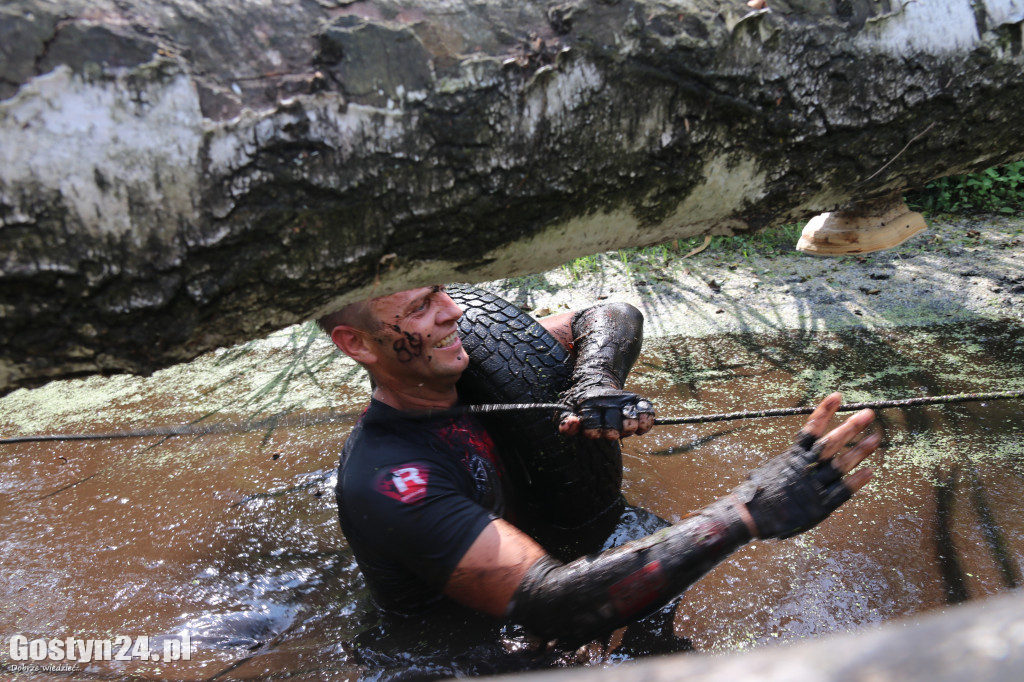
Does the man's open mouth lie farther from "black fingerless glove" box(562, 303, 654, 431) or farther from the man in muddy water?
"black fingerless glove" box(562, 303, 654, 431)

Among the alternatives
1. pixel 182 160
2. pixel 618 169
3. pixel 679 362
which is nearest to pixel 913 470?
pixel 679 362

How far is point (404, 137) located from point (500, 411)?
1420 mm

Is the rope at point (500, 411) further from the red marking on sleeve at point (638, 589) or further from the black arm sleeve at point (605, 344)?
the red marking on sleeve at point (638, 589)

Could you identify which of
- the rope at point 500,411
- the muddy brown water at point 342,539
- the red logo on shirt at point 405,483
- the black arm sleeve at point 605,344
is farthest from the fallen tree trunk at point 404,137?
the muddy brown water at point 342,539

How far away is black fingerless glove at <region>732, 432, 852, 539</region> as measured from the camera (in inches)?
66.8

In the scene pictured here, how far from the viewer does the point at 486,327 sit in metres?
2.61

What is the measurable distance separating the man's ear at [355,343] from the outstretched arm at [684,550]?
2.72 ft

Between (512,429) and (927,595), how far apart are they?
4.48 feet

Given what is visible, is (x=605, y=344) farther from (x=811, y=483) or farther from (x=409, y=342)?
(x=811, y=483)

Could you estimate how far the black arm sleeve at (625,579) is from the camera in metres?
1.74

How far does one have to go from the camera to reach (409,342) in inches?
88.8

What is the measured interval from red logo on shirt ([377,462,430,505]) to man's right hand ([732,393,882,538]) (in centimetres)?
91

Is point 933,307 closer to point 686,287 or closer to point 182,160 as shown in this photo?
point 686,287

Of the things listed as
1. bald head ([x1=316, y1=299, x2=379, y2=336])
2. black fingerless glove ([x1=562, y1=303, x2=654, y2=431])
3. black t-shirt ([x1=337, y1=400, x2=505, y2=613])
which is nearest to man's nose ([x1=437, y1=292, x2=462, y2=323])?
bald head ([x1=316, y1=299, x2=379, y2=336])
